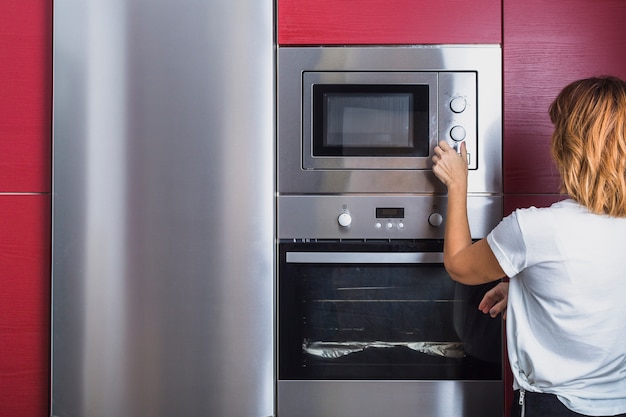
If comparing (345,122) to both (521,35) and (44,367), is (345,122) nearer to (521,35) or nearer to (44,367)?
(521,35)

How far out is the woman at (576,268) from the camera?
3.28ft

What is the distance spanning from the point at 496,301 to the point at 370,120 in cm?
55

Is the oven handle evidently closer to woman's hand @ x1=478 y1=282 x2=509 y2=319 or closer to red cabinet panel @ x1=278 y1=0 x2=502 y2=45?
woman's hand @ x1=478 y1=282 x2=509 y2=319

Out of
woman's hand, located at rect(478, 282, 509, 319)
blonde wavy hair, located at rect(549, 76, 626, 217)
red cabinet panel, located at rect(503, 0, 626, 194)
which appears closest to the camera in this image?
blonde wavy hair, located at rect(549, 76, 626, 217)

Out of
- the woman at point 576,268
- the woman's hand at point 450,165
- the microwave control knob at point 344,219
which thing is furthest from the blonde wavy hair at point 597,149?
the microwave control knob at point 344,219

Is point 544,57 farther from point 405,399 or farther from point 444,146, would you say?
point 405,399

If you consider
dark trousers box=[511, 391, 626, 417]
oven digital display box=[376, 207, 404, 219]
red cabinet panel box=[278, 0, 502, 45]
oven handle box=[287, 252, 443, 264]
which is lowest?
dark trousers box=[511, 391, 626, 417]

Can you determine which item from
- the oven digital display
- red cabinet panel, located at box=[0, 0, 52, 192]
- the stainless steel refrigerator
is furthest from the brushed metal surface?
red cabinet panel, located at box=[0, 0, 52, 192]

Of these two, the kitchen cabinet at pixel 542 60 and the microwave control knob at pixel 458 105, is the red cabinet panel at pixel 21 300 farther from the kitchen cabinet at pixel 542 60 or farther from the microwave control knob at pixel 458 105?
the kitchen cabinet at pixel 542 60

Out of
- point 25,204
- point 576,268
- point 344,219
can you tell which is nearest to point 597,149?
point 576,268

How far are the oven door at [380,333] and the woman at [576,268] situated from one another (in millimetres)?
324

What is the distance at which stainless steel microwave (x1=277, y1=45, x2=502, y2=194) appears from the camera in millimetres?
1435

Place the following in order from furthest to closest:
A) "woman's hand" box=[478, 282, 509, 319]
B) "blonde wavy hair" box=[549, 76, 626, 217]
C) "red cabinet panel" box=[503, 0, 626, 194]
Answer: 1. "red cabinet panel" box=[503, 0, 626, 194]
2. "woman's hand" box=[478, 282, 509, 319]
3. "blonde wavy hair" box=[549, 76, 626, 217]

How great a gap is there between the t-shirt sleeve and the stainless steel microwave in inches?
15.4
